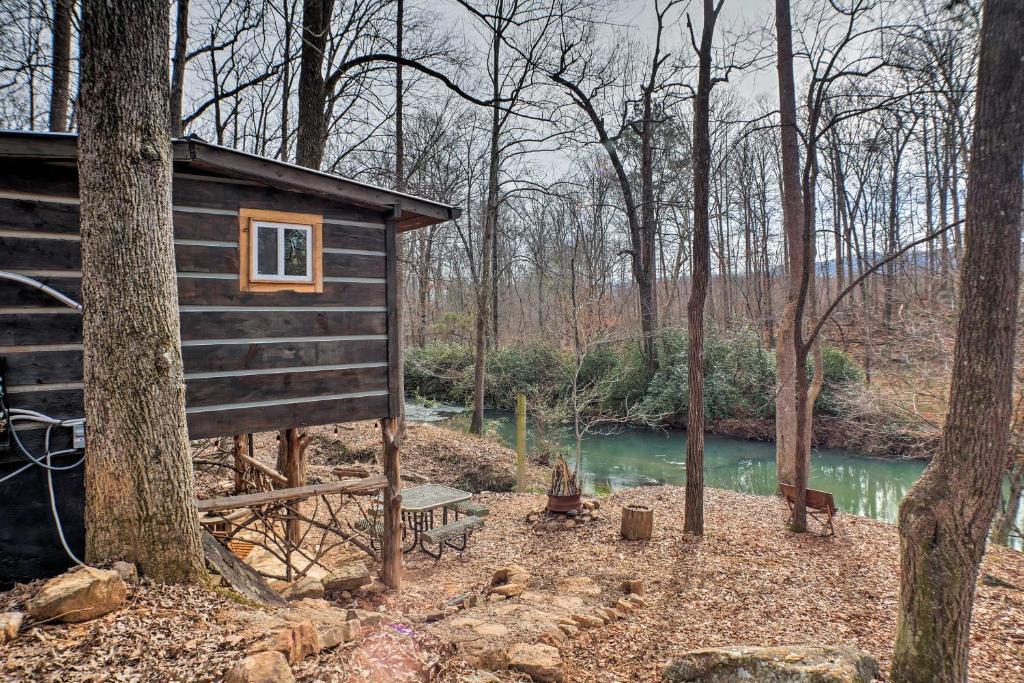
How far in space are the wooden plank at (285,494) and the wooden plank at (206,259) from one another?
1955 mm

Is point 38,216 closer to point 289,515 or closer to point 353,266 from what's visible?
point 353,266

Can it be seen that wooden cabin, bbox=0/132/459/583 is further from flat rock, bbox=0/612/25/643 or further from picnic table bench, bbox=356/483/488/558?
picnic table bench, bbox=356/483/488/558

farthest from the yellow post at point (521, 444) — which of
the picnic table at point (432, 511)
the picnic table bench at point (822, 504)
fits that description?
the picnic table bench at point (822, 504)

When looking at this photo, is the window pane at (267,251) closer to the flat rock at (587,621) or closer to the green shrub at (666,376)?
the flat rock at (587,621)

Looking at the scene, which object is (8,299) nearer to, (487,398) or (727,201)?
(487,398)

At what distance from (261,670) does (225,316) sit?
127 inches

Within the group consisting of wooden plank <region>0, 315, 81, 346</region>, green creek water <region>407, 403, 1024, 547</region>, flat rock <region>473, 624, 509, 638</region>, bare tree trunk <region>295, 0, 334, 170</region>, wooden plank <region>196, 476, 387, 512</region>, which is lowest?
green creek water <region>407, 403, 1024, 547</region>

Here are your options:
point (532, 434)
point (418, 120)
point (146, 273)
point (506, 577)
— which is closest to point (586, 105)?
point (418, 120)

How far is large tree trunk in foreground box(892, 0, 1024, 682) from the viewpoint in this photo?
3656mm

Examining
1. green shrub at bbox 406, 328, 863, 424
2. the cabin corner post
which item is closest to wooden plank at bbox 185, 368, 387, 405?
the cabin corner post

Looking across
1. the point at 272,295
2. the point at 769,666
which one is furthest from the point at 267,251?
the point at 769,666

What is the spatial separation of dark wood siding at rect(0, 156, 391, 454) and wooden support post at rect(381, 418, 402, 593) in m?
0.54

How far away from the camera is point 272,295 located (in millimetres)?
5297

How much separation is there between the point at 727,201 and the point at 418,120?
1361cm
